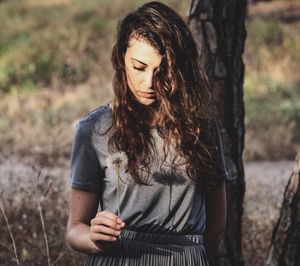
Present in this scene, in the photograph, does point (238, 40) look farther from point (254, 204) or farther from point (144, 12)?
point (254, 204)

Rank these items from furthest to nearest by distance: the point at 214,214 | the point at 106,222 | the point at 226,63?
the point at 226,63 → the point at 214,214 → the point at 106,222

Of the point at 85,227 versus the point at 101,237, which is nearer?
the point at 101,237

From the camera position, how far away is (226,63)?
13.5 feet

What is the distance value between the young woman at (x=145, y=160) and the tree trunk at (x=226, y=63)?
5.77 feet

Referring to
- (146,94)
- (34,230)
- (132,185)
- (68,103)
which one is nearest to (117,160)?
(132,185)

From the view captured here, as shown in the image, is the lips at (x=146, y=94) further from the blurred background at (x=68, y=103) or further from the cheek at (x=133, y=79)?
the blurred background at (x=68, y=103)

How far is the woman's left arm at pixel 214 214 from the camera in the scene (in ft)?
8.20

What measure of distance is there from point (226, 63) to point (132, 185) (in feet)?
6.62

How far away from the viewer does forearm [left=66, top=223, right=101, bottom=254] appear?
2182 millimetres

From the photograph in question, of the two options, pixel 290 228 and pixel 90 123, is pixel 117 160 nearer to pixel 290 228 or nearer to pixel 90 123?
pixel 90 123

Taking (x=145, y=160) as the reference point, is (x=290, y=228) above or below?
below

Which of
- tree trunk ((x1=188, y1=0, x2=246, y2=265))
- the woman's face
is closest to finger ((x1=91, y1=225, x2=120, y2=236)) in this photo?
the woman's face

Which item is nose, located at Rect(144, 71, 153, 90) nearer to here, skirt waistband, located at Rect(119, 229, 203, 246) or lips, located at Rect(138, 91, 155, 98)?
lips, located at Rect(138, 91, 155, 98)

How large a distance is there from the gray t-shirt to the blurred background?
2058mm
